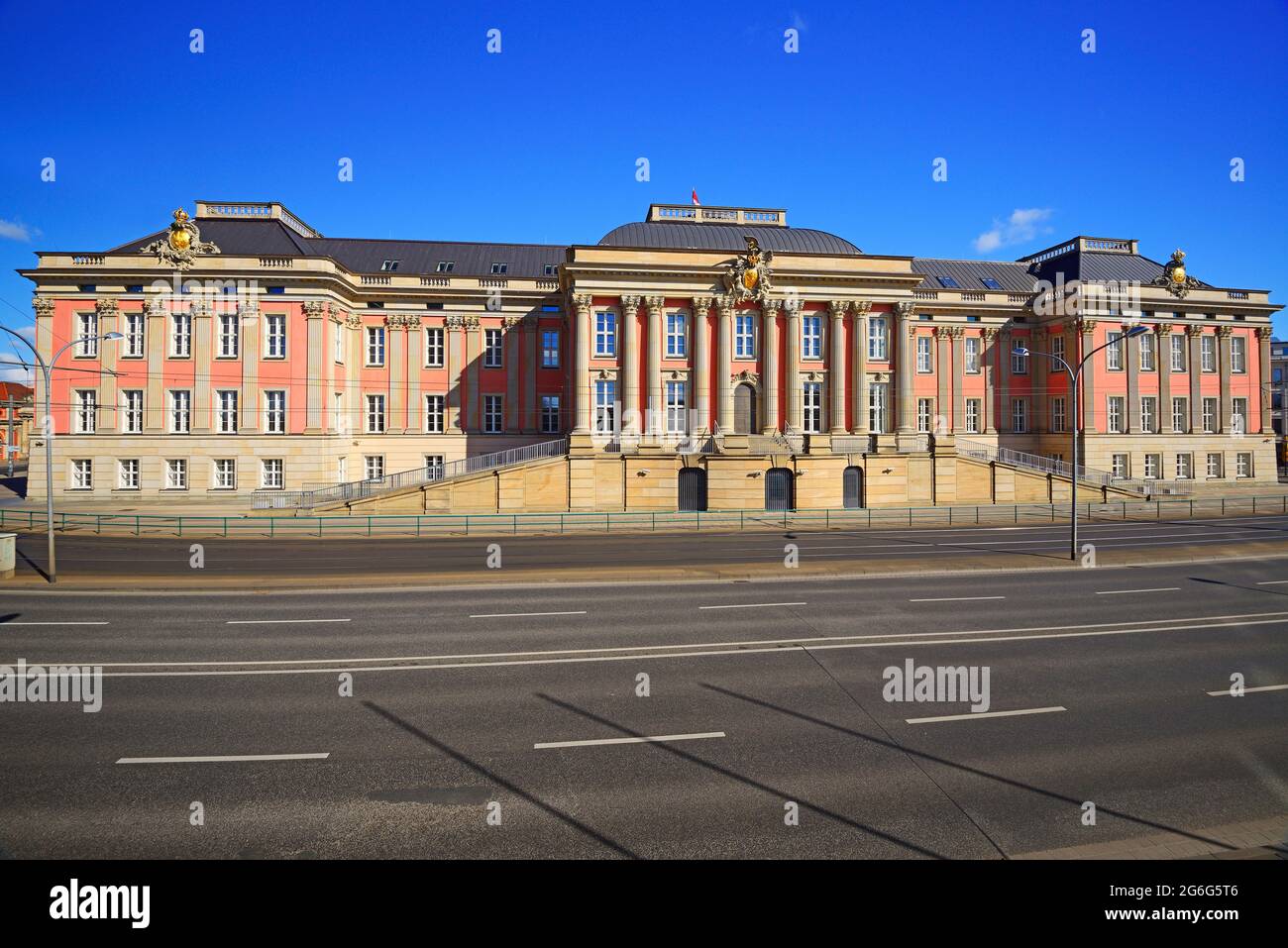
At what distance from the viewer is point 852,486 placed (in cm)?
4562

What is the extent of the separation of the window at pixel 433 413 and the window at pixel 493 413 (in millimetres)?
3346

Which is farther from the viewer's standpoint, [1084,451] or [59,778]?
[1084,451]

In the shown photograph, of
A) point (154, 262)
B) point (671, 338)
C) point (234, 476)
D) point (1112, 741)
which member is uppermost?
point (154, 262)

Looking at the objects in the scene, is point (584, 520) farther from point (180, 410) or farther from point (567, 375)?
point (180, 410)

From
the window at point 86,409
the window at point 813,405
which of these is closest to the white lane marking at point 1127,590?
the window at point 813,405

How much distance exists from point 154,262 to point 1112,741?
179ft

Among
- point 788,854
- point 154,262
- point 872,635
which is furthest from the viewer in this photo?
point 154,262

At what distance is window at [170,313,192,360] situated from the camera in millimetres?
45156

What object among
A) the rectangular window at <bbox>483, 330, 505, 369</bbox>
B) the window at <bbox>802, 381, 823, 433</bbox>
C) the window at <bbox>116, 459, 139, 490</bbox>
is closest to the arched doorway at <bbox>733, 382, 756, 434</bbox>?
the window at <bbox>802, 381, 823, 433</bbox>

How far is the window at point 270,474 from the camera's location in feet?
147

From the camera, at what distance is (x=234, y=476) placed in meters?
44.8

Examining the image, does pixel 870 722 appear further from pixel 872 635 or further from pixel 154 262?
pixel 154 262

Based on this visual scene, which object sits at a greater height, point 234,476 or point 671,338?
point 671,338
